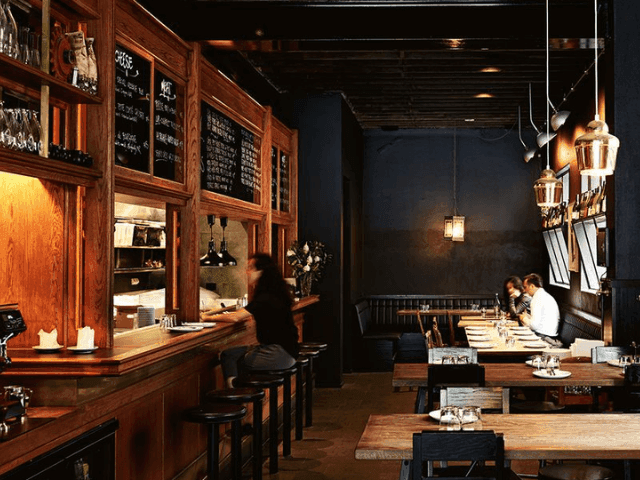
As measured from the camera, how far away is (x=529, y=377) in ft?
18.9

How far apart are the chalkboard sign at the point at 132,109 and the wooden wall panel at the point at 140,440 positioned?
1495 millimetres

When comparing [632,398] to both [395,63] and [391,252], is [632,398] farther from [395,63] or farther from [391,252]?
[391,252]

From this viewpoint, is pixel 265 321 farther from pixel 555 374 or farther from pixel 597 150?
pixel 597 150

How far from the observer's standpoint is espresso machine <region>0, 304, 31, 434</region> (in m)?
3.26

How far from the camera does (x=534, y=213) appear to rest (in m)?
13.1

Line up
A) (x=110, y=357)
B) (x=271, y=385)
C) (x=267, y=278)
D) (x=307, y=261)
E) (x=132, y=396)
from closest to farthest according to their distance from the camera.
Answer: (x=110, y=357)
(x=132, y=396)
(x=271, y=385)
(x=267, y=278)
(x=307, y=261)

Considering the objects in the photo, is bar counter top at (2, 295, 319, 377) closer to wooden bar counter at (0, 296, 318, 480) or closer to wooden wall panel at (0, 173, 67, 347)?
wooden bar counter at (0, 296, 318, 480)

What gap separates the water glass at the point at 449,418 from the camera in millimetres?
3855

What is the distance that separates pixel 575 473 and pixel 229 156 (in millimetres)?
4350

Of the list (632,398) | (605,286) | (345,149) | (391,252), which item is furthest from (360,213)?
(632,398)

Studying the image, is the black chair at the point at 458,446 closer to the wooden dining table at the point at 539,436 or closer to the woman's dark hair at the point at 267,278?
the wooden dining table at the point at 539,436

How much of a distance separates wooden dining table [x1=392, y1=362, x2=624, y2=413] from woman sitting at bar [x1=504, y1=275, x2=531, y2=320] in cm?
425

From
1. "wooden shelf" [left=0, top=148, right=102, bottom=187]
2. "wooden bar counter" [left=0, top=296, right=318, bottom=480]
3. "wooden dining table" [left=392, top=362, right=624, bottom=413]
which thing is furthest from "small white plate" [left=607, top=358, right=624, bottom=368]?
"wooden shelf" [left=0, top=148, right=102, bottom=187]

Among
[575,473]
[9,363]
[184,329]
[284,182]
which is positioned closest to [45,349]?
[9,363]
